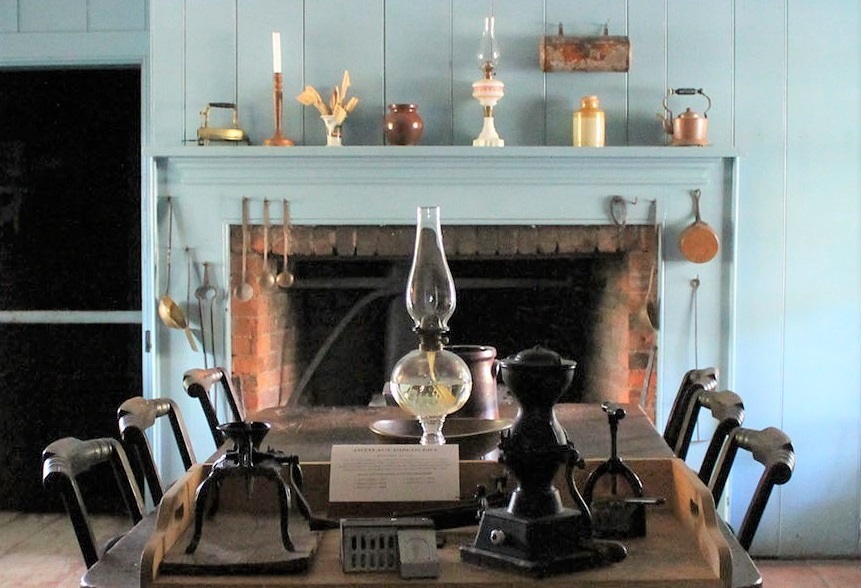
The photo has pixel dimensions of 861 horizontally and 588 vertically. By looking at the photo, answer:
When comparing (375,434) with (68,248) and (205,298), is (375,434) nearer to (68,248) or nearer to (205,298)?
(205,298)

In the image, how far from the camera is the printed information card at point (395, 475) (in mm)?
1655

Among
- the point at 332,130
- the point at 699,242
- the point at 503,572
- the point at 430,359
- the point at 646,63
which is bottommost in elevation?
the point at 503,572

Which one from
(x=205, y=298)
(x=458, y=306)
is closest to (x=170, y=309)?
(x=205, y=298)

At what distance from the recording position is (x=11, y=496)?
421 cm

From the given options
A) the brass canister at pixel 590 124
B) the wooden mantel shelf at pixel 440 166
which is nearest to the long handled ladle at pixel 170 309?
the wooden mantel shelf at pixel 440 166

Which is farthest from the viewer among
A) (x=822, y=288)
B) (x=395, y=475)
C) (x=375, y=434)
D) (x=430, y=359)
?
(x=822, y=288)

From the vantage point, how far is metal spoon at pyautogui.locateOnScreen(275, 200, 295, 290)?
3.43 meters

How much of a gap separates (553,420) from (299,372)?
248cm

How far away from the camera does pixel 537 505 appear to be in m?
1.43

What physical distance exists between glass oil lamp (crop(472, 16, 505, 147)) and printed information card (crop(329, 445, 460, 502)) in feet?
6.07

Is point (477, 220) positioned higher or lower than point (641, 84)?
lower

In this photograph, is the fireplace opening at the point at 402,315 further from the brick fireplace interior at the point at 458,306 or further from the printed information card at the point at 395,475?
the printed information card at the point at 395,475

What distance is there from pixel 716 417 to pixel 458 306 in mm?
1789

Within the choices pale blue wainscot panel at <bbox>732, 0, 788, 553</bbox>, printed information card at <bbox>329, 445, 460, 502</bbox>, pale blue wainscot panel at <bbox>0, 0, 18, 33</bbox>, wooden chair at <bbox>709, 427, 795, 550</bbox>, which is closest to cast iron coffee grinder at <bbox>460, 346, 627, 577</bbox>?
printed information card at <bbox>329, 445, 460, 502</bbox>
